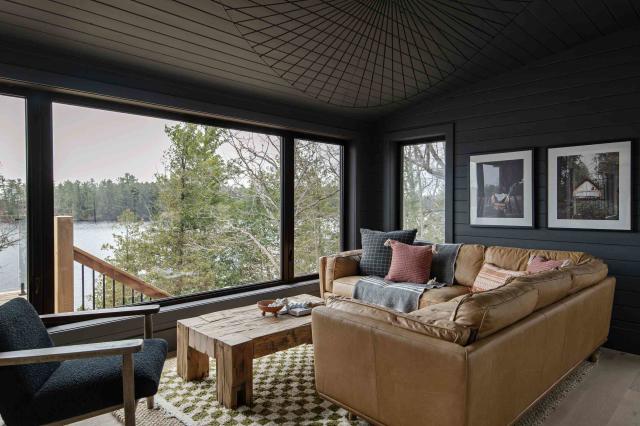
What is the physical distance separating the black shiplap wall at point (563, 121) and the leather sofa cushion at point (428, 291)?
2.82ft

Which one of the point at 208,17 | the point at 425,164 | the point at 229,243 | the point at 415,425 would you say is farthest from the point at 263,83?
the point at 415,425

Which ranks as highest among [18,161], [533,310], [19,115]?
[19,115]

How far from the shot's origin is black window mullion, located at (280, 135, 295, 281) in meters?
4.57

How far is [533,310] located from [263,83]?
9.57ft

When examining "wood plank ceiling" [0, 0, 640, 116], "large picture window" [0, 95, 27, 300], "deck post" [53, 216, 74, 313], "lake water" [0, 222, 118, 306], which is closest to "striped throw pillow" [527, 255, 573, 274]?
"wood plank ceiling" [0, 0, 640, 116]

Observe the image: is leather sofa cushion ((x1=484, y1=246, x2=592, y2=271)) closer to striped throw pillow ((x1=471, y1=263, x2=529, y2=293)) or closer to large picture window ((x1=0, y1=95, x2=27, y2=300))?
striped throw pillow ((x1=471, y1=263, x2=529, y2=293))

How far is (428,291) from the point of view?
358 centimetres

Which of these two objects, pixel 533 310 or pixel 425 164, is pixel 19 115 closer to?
pixel 533 310

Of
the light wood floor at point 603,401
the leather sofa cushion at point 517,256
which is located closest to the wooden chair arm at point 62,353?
the light wood floor at point 603,401

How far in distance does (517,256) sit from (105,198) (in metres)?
3.61

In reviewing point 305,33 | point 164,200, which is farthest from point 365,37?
point 164,200

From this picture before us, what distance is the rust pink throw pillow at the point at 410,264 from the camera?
391 cm

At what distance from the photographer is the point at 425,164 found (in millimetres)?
4938

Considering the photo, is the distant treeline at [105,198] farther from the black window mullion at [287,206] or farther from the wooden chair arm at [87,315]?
the black window mullion at [287,206]
